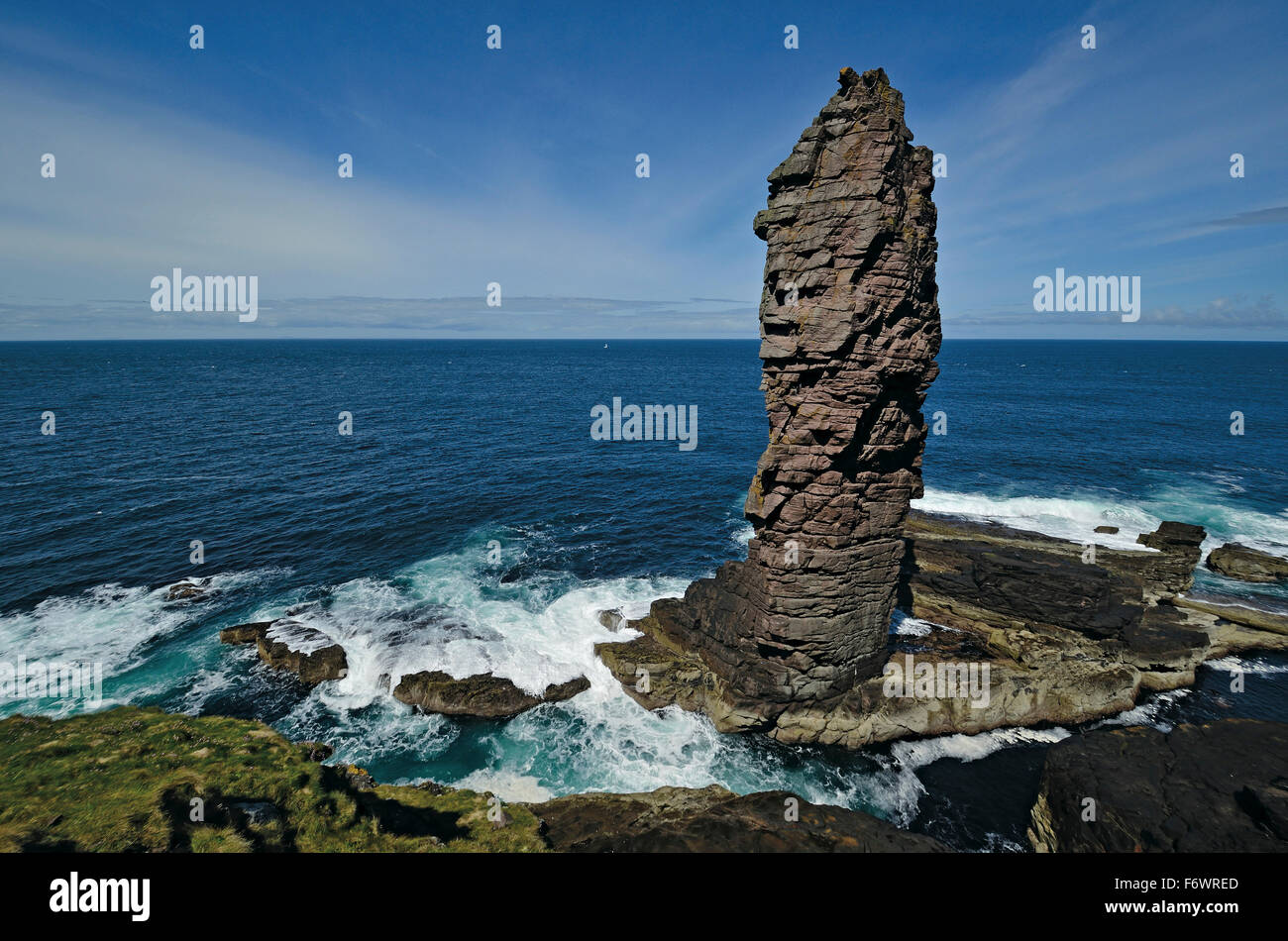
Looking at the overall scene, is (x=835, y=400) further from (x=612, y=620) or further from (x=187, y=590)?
(x=187, y=590)

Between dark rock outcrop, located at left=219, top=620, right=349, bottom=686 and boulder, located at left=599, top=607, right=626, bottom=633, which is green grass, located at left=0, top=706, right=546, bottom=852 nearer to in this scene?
dark rock outcrop, located at left=219, top=620, right=349, bottom=686

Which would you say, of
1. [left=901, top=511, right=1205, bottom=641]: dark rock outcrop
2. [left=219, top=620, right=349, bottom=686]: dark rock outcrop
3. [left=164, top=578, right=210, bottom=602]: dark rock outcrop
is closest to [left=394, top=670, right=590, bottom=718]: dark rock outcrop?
[left=219, top=620, right=349, bottom=686]: dark rock outcrop

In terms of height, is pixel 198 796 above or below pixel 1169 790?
above

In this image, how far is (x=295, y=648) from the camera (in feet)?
100

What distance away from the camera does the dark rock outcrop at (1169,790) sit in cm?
1711

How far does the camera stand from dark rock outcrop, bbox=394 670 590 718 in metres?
27.2

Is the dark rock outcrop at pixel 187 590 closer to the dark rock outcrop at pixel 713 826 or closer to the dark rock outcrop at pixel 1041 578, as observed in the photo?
the dark rock outcrop at pixel 713 826

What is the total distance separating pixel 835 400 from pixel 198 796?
2470 cm

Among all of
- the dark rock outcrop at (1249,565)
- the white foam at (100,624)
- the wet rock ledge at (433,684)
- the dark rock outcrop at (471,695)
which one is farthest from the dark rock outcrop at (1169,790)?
the white foam at (100,624)

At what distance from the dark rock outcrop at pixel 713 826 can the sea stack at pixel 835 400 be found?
8.31m

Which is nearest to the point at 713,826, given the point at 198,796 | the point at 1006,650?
the point at 198,796

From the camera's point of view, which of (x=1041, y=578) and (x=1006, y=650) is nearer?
(x=1006, y=650)

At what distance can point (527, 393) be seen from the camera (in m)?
128
